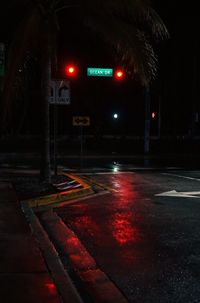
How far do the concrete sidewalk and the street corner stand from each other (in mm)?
1822

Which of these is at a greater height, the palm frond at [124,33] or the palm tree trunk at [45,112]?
the palm frond at [124,33]

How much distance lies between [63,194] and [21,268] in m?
6.24

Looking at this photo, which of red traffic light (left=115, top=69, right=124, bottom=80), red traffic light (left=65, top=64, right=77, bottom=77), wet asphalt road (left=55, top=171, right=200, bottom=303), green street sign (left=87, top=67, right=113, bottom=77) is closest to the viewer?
wet asphalt road (left=55, top=171, right=200, bottom=303)

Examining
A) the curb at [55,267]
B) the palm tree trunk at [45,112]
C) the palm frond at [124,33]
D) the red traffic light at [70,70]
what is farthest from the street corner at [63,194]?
the red traffic light at [70,70]

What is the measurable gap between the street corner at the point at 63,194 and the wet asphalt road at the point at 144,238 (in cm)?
51

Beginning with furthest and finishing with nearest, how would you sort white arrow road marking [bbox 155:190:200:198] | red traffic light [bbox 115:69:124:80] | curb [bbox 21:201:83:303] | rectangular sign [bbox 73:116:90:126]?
red traffic light [bbox 115:69:124:80] < rectangular sign [bbox 73:116:90:126] < white arrow road marking [bbox 155:190:200:198] < curb [bbox 21:201:83:303]

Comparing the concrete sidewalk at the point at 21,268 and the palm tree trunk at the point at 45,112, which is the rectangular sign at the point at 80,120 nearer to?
the palm tree trunk at the point at 45,112

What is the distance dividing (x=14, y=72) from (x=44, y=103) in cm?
133

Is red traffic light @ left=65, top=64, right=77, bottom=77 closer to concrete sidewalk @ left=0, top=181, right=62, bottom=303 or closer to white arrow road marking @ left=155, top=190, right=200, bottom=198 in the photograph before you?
white arrow road marking @ left=155, top=190, right=200, bottom=198

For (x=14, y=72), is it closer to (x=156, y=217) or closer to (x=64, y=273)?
(x=156, y=217)

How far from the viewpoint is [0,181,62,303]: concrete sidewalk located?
5383mm

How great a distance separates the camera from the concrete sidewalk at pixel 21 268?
538 cm

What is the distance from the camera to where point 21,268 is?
6348mm

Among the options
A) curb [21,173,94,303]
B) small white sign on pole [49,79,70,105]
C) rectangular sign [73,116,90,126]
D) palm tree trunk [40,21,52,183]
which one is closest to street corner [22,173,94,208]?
curb [21,173,94,303]
